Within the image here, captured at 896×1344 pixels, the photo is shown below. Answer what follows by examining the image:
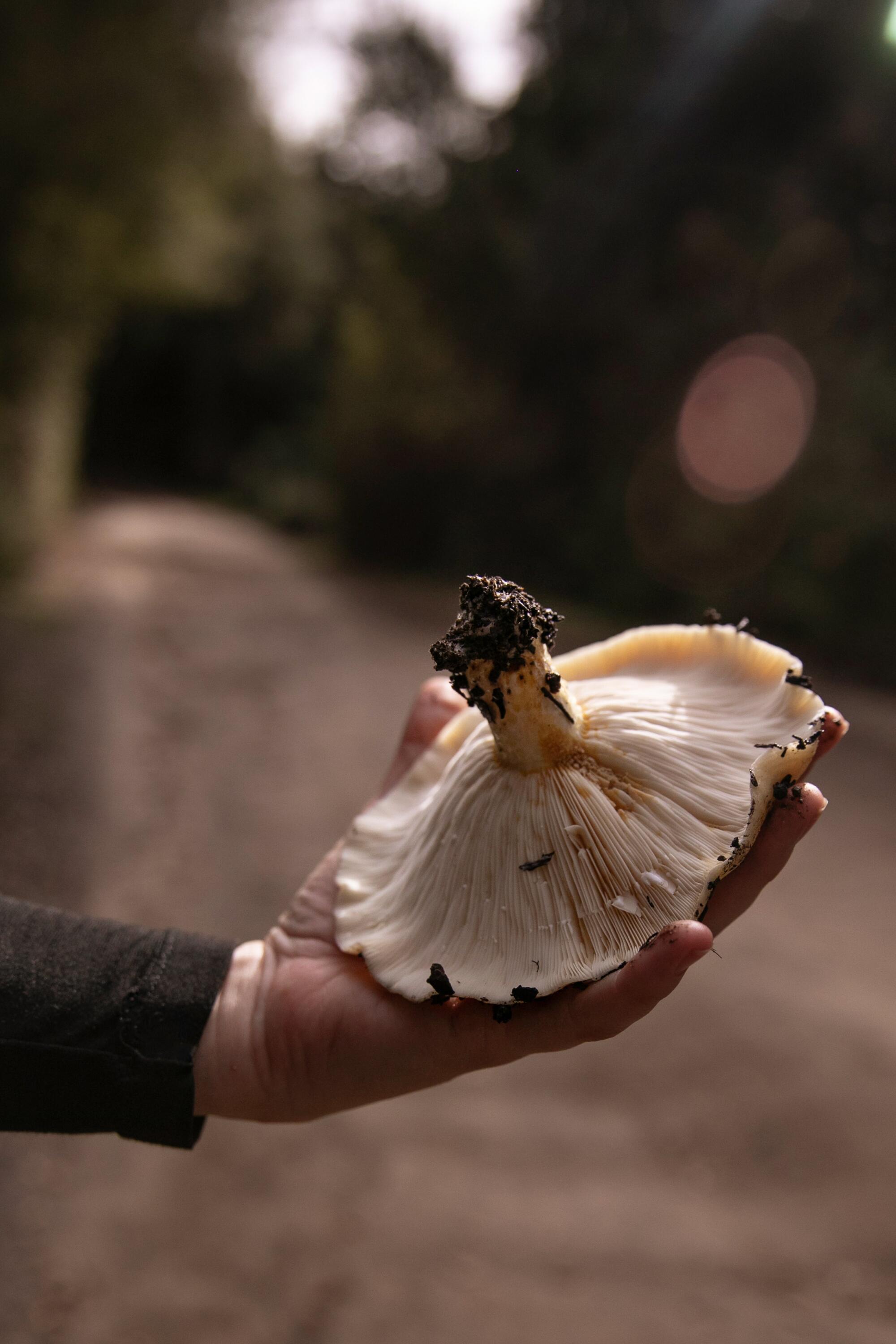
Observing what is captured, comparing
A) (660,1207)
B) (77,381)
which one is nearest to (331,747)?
(660,1207)

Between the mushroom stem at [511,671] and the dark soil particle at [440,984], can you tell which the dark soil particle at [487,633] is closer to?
the mushroom stem at [511,671]

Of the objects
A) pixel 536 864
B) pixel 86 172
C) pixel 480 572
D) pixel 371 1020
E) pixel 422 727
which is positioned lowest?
pixel 371 1020

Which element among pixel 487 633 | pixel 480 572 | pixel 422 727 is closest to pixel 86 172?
pixel 480 572

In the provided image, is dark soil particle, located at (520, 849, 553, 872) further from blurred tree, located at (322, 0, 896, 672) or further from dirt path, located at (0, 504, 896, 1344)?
blurred tree, located at (322, 0, 896, 672)

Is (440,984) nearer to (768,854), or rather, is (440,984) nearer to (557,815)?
(557,815)

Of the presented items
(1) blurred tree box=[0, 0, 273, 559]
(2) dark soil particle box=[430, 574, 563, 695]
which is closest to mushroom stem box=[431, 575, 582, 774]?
(2) dark soil particle box=[430, 574, 563, 695]
